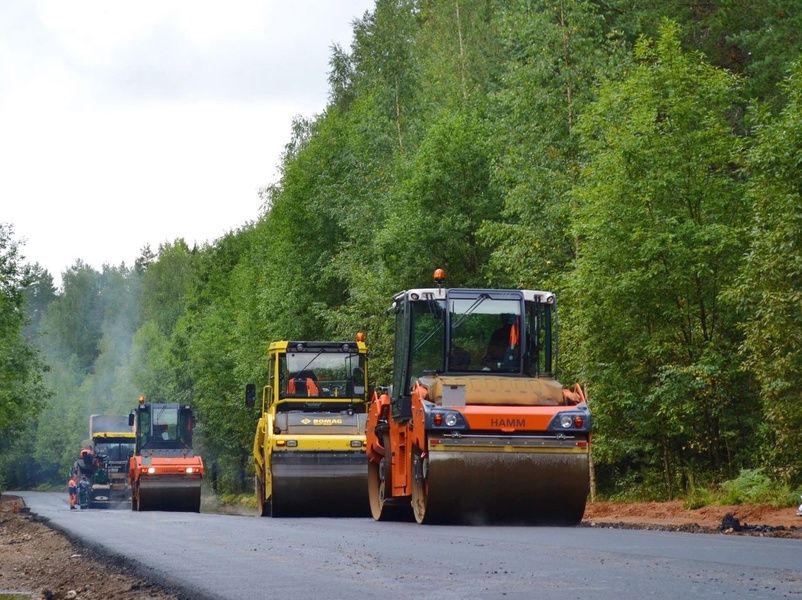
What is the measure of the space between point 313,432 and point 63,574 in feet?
36.2

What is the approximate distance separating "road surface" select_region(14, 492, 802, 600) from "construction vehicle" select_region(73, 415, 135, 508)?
33544mm

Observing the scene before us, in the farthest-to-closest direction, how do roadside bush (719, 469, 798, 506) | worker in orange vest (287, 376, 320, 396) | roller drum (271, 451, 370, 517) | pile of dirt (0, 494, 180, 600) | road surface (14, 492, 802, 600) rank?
worker in orange vest (287, 376, 320, 396)
roller drum (271, 451, 370, 517)
roadside bush (719, 469, 798, 506)
pile of dirt (0, 494, 180, 600)
road surface (14, 492, 802, 600)

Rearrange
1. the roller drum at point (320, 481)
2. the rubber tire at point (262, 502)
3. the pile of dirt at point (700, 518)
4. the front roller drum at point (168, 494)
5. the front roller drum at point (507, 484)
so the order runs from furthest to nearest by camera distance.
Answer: the front roller drum at point (168, 494) → the rubber tire at point (262, 502) → the roller drum at point (320, 481) → the pile of dirt at point (700, 518) → the front roller drum at point (507, 484)

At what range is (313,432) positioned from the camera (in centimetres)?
2319

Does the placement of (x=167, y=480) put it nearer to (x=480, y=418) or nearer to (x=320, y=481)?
(x=320, y=481)

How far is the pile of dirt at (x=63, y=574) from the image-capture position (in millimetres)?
10086

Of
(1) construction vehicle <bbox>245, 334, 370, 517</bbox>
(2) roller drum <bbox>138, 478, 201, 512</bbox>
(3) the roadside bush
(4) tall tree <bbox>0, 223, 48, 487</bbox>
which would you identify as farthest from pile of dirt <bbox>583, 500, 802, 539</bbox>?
(4) tall tree <bbox>0, 223, 48, 487</bbox>

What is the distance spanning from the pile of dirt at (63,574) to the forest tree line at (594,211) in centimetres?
1276

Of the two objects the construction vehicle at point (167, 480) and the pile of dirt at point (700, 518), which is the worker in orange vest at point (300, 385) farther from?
the construction vehicle at point (167, 480)

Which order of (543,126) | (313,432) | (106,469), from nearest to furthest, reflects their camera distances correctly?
(313,432) → (543,126) → (106,469)

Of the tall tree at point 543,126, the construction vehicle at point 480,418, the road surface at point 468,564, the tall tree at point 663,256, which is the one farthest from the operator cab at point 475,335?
the tall tree at point 543,126

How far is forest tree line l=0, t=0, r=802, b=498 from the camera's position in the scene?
2552cm

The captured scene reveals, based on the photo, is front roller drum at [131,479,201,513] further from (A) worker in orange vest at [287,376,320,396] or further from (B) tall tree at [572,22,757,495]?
(B) tall tree at [572,22,757,495]

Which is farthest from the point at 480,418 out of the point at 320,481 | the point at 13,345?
the point at 13,345
